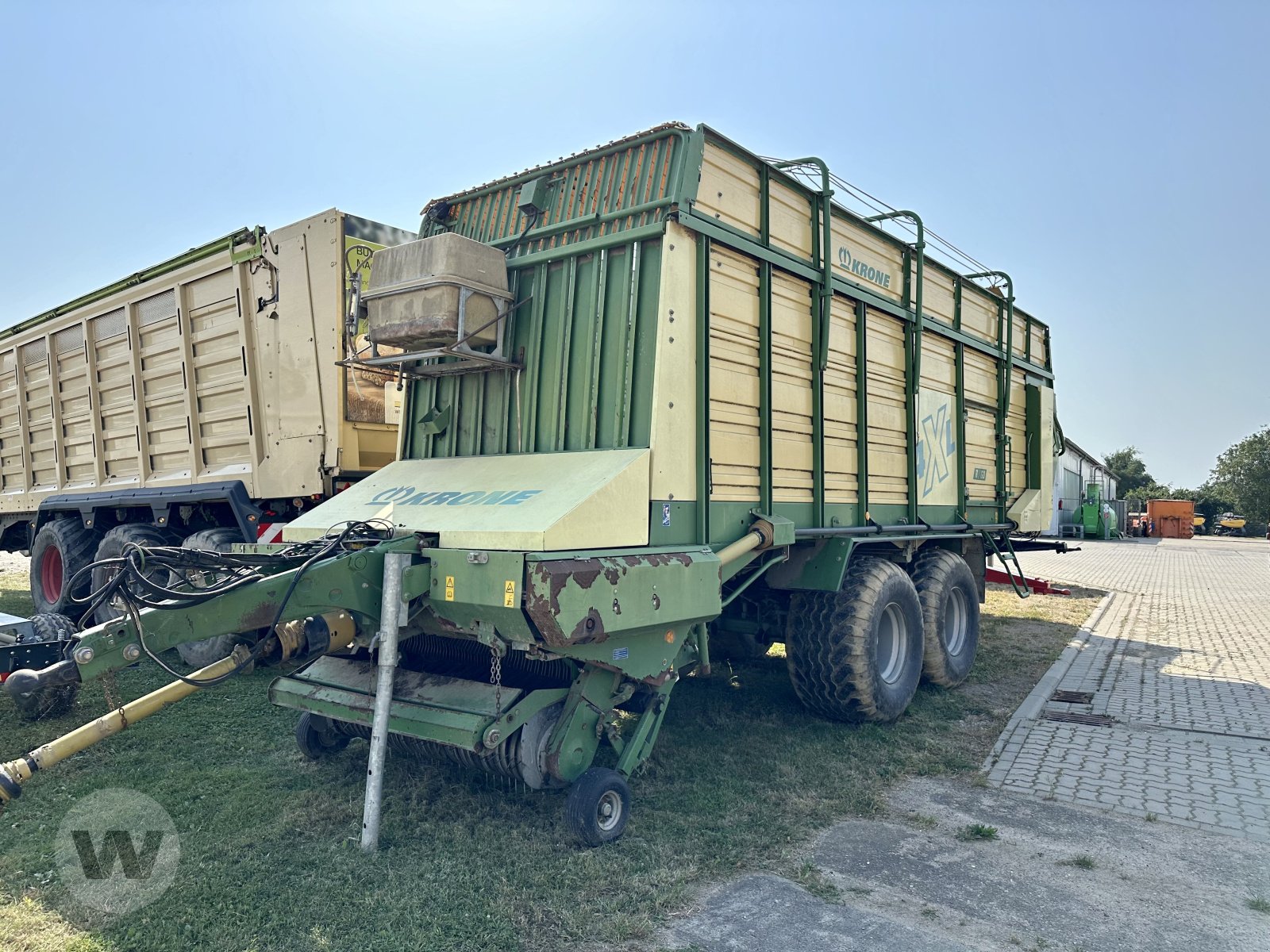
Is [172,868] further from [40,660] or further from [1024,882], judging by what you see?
[1024,882]

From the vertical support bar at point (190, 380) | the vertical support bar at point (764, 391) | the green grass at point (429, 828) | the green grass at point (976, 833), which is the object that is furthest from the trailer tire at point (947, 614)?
the vertical support bar at point (190, 380)

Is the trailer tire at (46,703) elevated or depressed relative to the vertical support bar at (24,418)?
depressed

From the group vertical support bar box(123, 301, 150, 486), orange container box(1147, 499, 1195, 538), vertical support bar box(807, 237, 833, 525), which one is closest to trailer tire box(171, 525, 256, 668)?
vertical support bar box(123, 301, 150, 486)

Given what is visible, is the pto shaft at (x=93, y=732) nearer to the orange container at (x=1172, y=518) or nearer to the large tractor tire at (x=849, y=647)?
the large tractor tire at (x=849, y=647)

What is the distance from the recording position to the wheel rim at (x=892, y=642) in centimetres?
595

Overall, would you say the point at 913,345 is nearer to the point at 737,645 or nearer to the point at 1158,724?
→ the point at 737,645

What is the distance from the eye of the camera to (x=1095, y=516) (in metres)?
34.2

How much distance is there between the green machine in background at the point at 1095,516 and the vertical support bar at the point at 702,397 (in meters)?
34.3

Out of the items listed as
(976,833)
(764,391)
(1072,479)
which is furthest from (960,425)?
(1072,479)

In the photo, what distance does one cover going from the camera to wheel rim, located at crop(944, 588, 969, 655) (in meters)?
6.93

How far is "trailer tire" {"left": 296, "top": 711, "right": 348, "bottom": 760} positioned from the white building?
34034 mm

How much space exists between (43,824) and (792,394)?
14.2 ft

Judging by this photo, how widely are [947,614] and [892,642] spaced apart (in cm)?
118

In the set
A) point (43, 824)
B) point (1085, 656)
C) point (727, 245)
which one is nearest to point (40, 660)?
point (43, 824)
